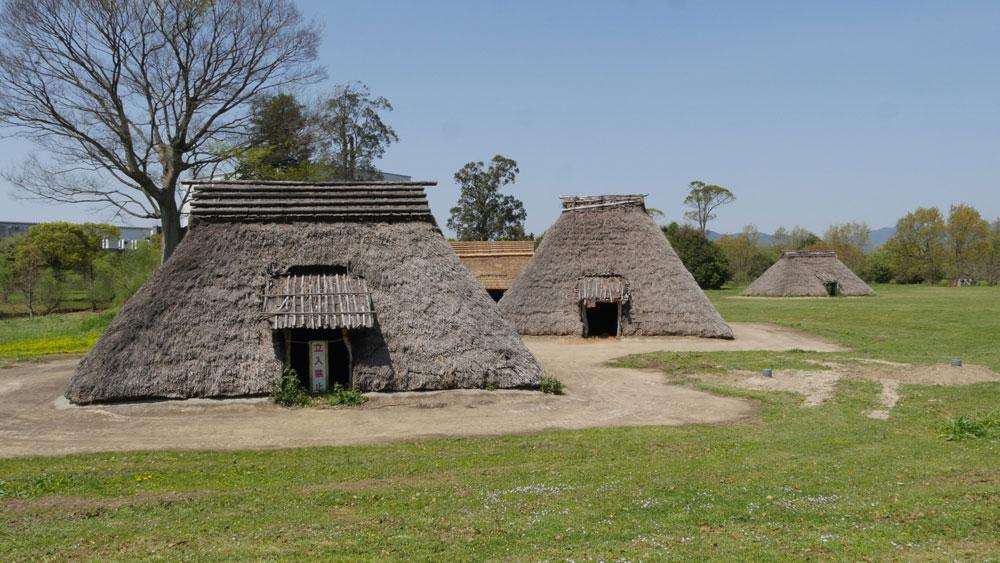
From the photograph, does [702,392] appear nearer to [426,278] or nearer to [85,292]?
[426,278]

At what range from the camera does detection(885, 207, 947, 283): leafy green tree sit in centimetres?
7819

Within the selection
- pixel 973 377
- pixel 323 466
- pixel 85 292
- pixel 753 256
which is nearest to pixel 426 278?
pixel 323 466

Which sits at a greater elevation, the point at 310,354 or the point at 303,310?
the point at 303,310

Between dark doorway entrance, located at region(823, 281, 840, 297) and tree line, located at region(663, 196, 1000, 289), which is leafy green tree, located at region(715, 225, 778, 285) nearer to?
tree line, located at region(663, 196, 1000, 289)

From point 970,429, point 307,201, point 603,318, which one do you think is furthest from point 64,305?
point 970,429

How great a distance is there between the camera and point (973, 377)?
16188 millimetres

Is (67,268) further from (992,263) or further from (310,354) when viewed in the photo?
(992,263)

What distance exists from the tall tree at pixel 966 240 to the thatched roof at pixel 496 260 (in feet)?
210

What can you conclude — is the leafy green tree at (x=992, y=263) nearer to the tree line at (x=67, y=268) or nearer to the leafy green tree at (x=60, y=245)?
the tree line at (x=67, y=268)

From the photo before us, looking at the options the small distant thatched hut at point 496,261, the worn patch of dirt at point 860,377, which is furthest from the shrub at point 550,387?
the small distant thatched hut at point 496,261

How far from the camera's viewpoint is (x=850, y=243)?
10525 cm

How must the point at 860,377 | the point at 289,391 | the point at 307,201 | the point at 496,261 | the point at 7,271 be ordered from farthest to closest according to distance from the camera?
1. the point at 7,271
2. the point at 496,261
3. the point at 860,377
4. the point at 307,201
5. the point at 289,391

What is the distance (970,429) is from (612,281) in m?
16.2

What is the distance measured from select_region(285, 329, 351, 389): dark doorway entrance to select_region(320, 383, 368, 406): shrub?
0.36m
